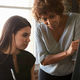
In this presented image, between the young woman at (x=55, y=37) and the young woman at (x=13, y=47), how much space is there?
→ 0.91 ft

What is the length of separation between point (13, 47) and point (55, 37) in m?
0.44

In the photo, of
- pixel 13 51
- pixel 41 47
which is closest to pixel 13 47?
pixel 13 51

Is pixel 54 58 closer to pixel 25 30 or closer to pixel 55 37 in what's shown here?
pixel 55 37

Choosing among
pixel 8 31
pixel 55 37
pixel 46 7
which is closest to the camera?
pixel 8 31

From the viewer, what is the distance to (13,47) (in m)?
0.61

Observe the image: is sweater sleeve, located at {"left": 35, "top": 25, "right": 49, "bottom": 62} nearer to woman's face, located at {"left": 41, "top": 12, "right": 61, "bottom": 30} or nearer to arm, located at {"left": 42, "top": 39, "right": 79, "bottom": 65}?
arm, located at {"left": 42, "top": 39, "right": 79, "bottom": 65}

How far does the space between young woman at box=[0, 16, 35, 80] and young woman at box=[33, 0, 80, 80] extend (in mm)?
276

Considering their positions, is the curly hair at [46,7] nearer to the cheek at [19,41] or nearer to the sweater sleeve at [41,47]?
the sweater sleeve at [41,47]

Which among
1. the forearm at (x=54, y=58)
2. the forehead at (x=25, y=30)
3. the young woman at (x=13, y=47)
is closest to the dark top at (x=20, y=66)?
the young woman at (x=13, y=47)

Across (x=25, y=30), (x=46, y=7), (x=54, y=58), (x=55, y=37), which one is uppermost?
(x=46, y=7)

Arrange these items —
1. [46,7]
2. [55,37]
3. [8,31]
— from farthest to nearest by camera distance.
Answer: [55,37] < [46,7] < [8,31]

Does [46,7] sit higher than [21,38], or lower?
higher

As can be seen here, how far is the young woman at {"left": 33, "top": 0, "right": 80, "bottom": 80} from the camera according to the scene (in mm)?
851

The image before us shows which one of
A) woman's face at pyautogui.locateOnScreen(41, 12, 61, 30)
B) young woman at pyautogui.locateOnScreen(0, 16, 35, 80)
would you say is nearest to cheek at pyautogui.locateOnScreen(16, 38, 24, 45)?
young woman at pyautogui.locateOnScreen(0, 16, 35, 80)
